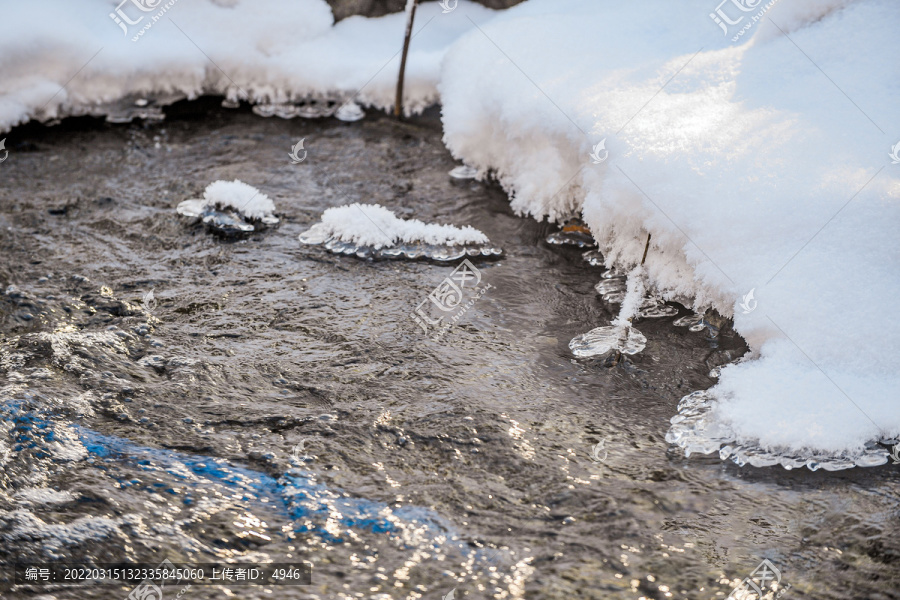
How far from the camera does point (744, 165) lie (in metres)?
3.35

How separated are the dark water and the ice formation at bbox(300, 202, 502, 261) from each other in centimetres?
12

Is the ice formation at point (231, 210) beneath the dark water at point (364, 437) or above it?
above

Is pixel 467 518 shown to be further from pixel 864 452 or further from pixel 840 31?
pixel 840 31

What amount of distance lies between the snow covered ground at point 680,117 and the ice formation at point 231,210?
4.51ft

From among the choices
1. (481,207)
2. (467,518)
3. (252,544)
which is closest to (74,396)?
(252,544)

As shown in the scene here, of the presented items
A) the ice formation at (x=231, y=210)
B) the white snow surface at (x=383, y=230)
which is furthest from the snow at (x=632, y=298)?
the ice formation at (x=231, y=210)

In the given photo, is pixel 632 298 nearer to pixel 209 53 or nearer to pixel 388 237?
pixel 388 237

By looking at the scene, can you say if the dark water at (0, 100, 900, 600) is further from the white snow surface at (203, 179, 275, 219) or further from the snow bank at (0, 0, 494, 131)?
the snow bank at (0, 0, 494, 131)

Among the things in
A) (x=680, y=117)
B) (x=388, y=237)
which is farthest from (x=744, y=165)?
(x=388, y=237)

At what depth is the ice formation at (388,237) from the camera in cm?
392

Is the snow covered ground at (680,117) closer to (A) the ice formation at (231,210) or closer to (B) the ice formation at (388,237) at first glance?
(B) the ice formation at (388,237)

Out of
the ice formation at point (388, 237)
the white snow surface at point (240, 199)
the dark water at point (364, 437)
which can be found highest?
the white snow surface at point (240, 199)

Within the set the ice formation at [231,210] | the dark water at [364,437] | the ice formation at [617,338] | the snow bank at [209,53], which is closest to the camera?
the dark water at [364,437]

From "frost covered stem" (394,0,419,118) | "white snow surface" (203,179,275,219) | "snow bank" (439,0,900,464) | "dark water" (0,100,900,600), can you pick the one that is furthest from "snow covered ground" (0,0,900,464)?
"white snow surface" (203,179,275,219)
